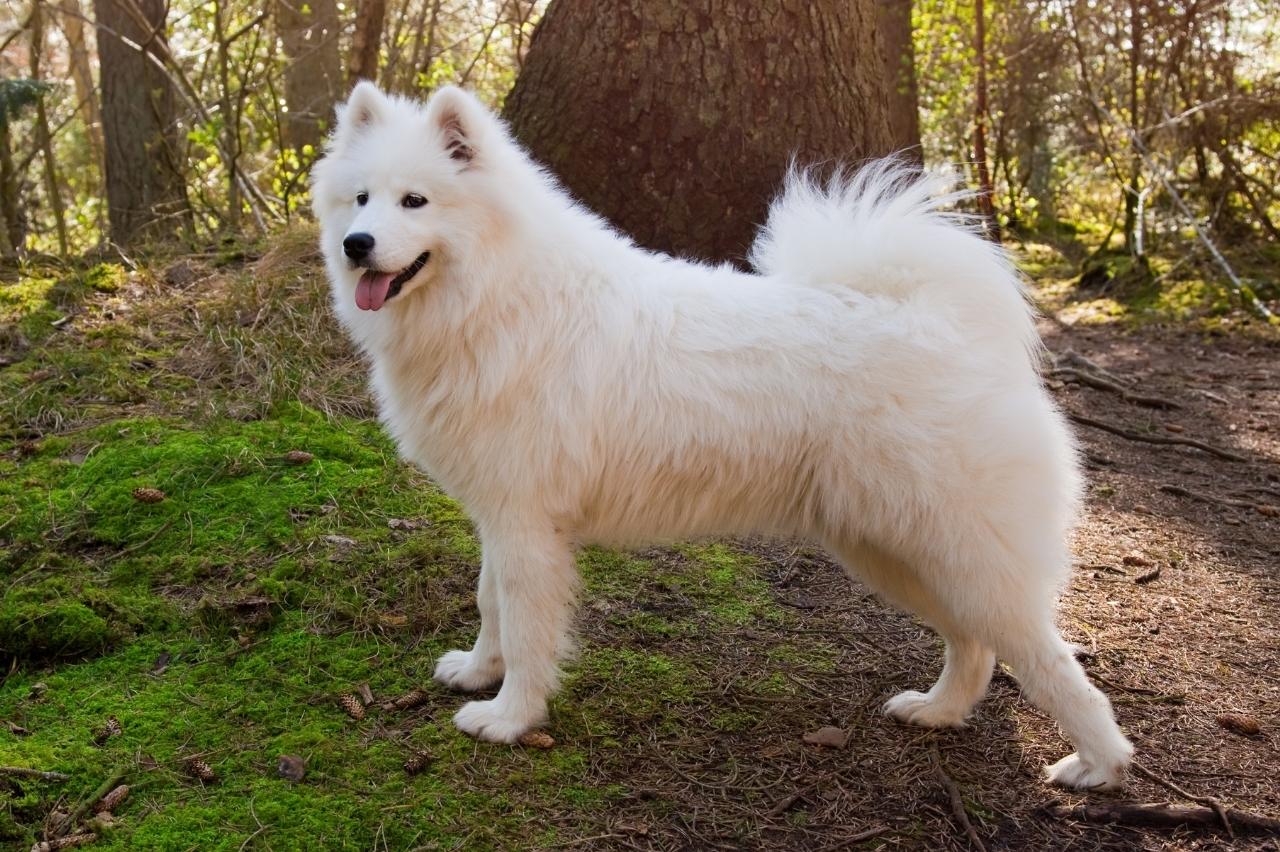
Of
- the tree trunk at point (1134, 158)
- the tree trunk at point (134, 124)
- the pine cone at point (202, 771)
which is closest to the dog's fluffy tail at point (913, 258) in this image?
the pine cone at point (202, 771)

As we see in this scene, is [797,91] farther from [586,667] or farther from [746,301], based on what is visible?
[586,667]

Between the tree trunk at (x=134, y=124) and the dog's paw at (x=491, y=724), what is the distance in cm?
651

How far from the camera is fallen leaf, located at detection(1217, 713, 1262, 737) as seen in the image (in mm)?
3299

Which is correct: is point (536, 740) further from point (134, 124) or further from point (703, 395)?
point (134, 124)

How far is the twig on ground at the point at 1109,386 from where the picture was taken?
679 centimetres

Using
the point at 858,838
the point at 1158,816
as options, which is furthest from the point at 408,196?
the point at 1158,816

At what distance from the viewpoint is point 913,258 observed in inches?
126

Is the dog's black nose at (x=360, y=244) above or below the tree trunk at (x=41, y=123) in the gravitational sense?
below

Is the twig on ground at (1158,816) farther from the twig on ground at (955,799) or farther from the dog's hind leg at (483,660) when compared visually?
the dog's hind leg at (483,660)

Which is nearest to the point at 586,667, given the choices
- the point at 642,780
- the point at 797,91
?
the point at 642,780

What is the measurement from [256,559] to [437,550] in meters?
0.70

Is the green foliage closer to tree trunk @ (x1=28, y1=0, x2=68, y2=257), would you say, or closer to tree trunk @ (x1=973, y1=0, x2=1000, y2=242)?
tree trunk @ (x1=28, y1=0, x2=68, y2=257)

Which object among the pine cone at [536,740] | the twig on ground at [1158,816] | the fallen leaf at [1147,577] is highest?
the fallen leaf at [1147,577]

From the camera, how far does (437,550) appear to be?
416 centimetres
